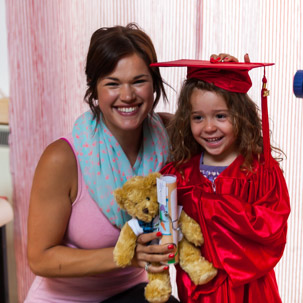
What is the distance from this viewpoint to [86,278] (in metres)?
1.49

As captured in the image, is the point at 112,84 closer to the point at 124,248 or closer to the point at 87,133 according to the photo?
the point at 87,133

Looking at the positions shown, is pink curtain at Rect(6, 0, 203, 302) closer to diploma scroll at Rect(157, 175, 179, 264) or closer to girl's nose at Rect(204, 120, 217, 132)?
girl's nose at Rect(204, 120, 217, 132)

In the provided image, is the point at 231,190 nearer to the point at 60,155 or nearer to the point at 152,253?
the point at 152,253

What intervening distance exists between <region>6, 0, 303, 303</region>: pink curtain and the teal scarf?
2.24ft

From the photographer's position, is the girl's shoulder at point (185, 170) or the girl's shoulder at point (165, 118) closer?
the girl's shoulder at point (185, 170)

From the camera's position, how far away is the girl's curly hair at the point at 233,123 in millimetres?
1338

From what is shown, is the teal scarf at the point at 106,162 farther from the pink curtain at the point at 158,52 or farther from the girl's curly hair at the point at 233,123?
the pink curtain at the point at 158,52

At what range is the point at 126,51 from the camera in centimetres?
136

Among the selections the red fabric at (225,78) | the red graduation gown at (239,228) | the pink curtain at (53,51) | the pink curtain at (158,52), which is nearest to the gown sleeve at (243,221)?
the red graduation gown at (239,228)

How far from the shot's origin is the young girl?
50.3 inches

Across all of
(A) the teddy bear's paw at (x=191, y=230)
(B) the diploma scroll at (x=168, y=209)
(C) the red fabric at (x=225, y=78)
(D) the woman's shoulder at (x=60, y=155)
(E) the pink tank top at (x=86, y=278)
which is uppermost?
(C) the red fabric at (x=225, y=78)

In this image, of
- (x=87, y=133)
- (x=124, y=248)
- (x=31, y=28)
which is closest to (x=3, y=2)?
(x=31, y=28)

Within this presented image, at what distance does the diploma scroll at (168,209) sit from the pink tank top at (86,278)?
0.27 meters

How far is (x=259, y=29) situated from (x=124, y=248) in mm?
1175
